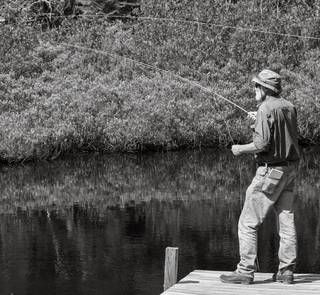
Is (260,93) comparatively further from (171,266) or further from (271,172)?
(171,266)

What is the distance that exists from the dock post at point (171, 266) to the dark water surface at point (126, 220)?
3.84 ft

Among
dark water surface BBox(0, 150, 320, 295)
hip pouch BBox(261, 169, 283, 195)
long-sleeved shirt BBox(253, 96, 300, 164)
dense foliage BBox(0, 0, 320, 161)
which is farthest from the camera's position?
dense foliage BBox(0, 0, 320, 161)

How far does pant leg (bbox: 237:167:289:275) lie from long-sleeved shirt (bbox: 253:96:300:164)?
14 centimetres

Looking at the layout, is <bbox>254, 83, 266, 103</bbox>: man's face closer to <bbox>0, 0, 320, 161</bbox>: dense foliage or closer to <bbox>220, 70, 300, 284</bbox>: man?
<bbox>220, 70, 300, 284</bbox>: man

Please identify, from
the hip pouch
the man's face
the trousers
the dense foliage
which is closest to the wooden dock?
the trousers

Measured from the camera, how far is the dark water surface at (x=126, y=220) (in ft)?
30.4

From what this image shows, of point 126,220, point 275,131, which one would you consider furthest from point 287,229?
point 126,220

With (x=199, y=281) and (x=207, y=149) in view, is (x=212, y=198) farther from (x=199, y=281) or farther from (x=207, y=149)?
(x=199, y=281)

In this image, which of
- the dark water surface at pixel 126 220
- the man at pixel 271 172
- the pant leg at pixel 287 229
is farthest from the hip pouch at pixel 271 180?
the dark water surface at pixel 126 220

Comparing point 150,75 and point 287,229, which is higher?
point 150,75

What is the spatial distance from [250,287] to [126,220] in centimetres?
567

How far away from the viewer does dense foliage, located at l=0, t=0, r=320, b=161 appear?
1908cm

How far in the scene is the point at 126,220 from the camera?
12.2m

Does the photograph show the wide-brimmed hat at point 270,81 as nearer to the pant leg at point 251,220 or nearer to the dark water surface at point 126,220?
the pant leg at point 251,220
